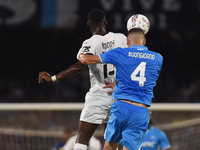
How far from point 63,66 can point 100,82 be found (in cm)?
758

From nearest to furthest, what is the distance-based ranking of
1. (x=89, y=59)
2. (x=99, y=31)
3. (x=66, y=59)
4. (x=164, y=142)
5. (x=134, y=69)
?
(x=134, y=69) → (x=89, y=59) → (x=99, y=31) → (x=164, y=142) → (x=66, y=59)

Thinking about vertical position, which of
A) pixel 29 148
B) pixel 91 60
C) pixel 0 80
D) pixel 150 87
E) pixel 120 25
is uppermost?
pixel 120 25

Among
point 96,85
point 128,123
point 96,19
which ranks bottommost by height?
point 128,123

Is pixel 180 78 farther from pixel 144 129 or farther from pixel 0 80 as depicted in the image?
pixel 144 129

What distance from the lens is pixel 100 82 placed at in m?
3.76

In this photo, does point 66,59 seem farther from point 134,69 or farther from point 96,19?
point 134,69

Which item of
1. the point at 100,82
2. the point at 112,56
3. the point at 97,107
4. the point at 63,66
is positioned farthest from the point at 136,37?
the point at 63,66

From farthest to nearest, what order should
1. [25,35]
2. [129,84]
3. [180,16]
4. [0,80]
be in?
[0,80] → [25,35] → [180,16] → [129,84]

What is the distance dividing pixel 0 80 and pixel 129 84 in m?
9.44

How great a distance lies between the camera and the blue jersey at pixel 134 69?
3.13 meters

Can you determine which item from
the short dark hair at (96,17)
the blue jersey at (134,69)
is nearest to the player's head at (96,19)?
the short dark hair at (96,17)

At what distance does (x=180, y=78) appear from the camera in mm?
11039

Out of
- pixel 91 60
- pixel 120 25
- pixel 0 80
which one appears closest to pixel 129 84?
pixel 91 60

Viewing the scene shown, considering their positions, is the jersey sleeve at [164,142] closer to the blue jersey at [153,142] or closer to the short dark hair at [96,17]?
the blue jersey at [153,142]
